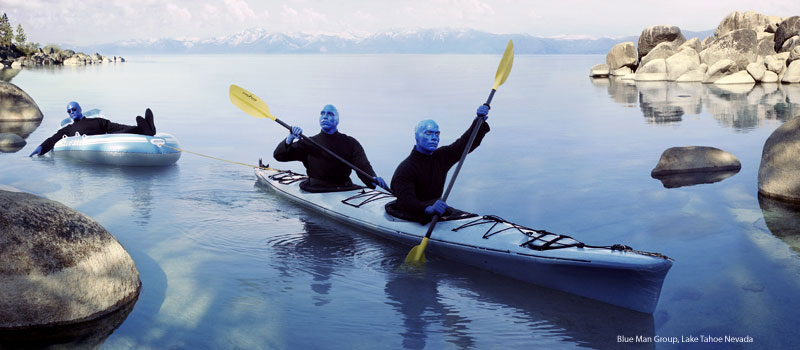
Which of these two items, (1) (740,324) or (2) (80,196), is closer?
(1) (740,324)

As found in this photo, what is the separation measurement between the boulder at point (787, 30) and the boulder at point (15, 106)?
31941 millimetres

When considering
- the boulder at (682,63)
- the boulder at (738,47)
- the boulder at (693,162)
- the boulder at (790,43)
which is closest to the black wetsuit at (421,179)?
the boulder at (693,162)

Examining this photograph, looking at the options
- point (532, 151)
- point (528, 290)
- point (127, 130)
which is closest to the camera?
point (528, 290)

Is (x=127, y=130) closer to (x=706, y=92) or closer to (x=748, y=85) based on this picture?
(x=706, y=92)

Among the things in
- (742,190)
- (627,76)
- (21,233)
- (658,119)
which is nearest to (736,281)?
(742,190)

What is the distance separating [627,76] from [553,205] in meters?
31.9

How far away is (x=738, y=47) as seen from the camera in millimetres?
32500

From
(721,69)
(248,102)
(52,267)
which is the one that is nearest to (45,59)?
(721,69)

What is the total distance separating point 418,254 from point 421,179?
0.72 metres

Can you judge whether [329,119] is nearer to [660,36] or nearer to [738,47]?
[738,47]

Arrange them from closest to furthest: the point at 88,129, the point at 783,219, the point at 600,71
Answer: the point at 783,219, the point at 88,129, the point at 600,71

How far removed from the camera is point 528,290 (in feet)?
19.6

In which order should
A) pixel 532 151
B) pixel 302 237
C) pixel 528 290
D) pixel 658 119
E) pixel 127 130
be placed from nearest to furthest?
pixel 528 290
pixel 302 237
pixel 127 130
pixel 532 151
pixel 658 119

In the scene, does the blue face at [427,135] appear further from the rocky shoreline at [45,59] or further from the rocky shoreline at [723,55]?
the rocky shoreline at [45,59]
